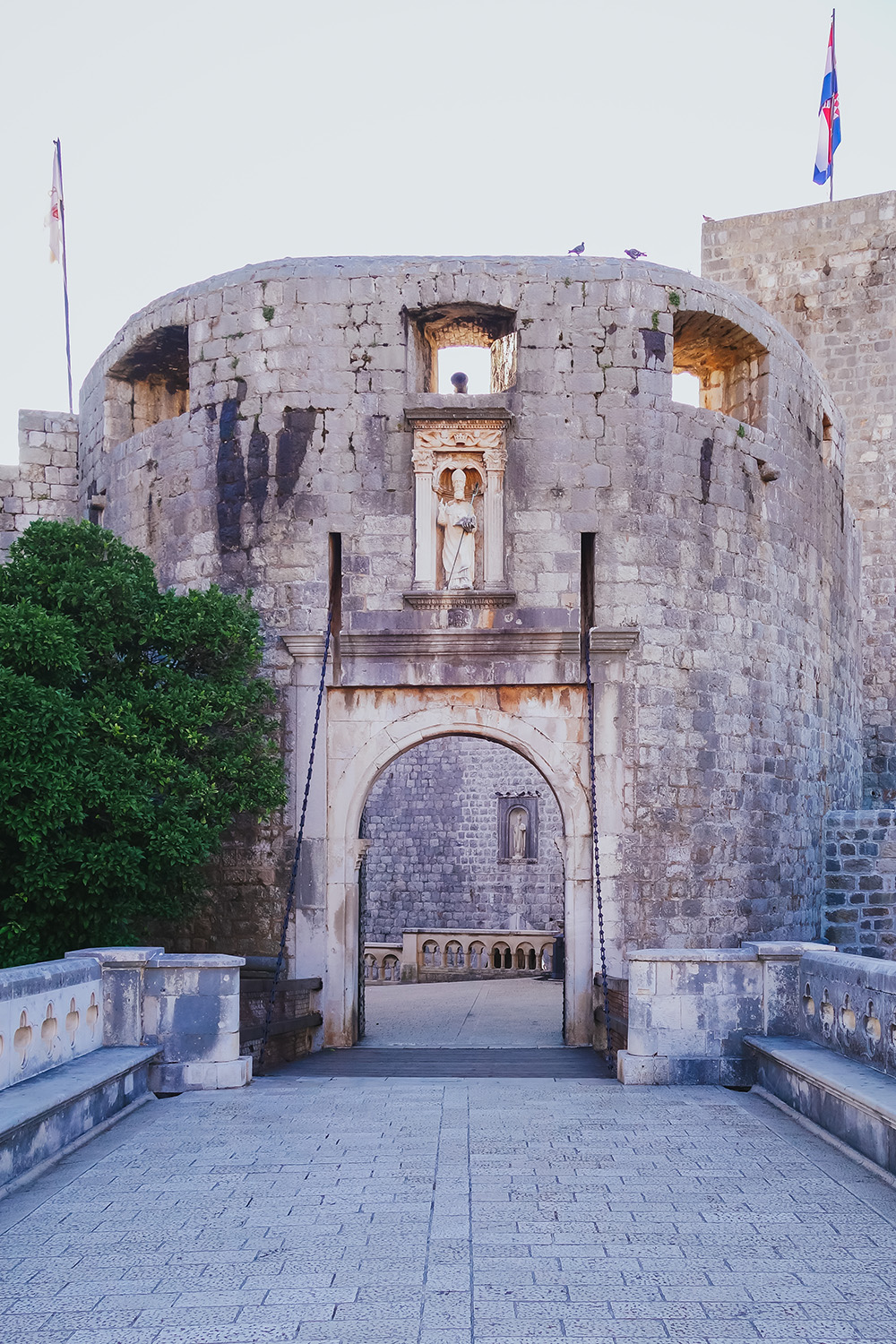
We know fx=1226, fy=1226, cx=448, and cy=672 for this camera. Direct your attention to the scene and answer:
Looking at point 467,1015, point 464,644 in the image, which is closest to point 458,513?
point 464,644

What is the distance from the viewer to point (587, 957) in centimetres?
1084

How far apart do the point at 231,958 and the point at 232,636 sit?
307 cm

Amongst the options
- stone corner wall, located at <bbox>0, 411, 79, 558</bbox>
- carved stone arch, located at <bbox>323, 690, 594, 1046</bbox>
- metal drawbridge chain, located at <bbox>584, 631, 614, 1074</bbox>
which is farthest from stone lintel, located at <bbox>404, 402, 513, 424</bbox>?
stone corner wall, located at <bbox>0, 411, 79, 558</bbox>

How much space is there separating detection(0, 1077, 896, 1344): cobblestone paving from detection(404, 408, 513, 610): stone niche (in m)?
4.98

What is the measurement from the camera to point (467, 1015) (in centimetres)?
1324

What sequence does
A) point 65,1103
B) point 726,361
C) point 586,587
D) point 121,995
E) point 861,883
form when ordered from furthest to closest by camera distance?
point 861,883
point 726,361
point 586,587
point 121,995
point 65,1103

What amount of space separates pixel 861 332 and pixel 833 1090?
1565 cm

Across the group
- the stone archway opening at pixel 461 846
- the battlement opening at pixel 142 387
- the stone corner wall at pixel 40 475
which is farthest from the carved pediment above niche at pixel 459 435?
the stone archway opening at pixel 461 846

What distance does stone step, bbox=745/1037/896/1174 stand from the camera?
5.75 m

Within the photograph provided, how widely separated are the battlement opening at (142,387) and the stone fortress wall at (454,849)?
10820 millimetres

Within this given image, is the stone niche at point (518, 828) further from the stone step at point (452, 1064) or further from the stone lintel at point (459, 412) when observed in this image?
the stone lintel at point (459, 412)

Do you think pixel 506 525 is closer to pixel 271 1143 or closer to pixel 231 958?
pixel 231 958

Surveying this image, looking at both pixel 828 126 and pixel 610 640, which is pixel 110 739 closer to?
pixel 610 640

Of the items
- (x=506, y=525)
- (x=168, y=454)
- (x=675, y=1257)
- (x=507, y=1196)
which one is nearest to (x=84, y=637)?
(x=168, y=454)
